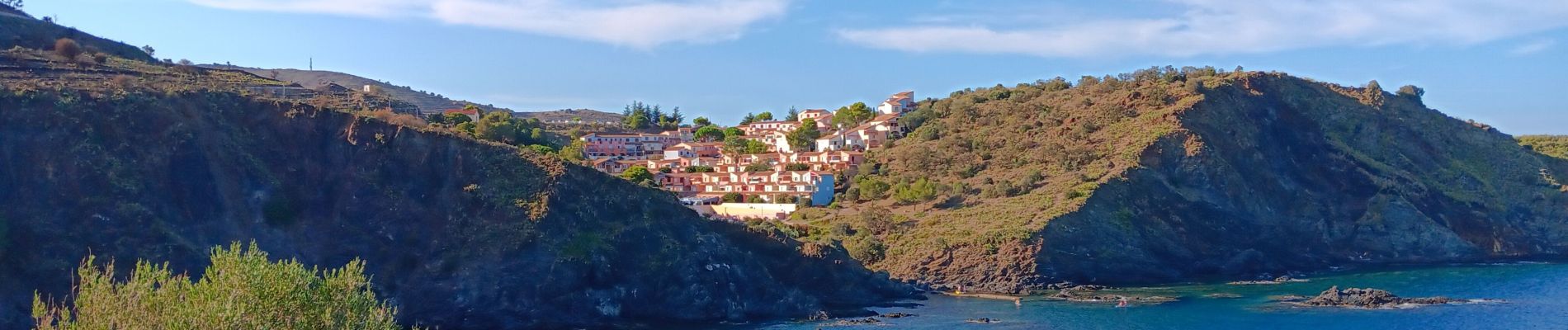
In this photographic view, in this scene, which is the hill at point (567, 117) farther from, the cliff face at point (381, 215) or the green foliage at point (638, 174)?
the cliff face at point (381, 215)

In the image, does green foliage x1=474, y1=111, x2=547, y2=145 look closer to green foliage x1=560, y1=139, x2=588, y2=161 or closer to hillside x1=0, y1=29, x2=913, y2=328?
green foliage x1=560, y1=139, x2=588, y2=161

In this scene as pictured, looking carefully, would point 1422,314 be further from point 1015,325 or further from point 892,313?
point 892,313

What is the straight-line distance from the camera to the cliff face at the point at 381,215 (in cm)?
5244

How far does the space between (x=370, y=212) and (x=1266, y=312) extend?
38.3 meters

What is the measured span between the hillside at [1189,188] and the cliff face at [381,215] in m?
14.1

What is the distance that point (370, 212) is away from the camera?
193ft

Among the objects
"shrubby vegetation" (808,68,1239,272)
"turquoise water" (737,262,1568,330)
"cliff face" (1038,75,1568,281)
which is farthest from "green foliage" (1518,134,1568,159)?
"turquoise water" (737,262,1568,330)

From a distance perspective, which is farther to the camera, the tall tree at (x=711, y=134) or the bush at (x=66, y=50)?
the tall tree at (x=711, y=134)

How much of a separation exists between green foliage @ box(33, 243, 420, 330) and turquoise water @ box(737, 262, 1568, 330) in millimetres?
31828

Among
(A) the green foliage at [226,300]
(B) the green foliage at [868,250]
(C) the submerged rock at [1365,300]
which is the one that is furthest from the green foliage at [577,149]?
(A) the green foliage at [226,300]

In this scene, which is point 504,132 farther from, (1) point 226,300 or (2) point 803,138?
(1) point 226,300

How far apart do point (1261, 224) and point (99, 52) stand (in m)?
66.6

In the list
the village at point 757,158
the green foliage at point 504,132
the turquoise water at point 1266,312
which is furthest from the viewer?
the village at point 757,158

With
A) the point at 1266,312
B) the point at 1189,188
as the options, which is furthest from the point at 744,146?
the point at 1266,312
